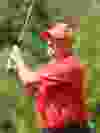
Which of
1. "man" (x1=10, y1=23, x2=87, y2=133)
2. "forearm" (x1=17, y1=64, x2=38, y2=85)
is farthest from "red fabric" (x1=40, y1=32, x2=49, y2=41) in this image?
"forearm" (x1=17, y1=64, x2=38, y2=85)

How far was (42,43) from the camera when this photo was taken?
72 cm

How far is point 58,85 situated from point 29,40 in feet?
0.54

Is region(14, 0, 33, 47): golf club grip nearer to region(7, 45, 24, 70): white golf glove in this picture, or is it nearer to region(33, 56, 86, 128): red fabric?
region(7, 45, 24, 70): white golf glove

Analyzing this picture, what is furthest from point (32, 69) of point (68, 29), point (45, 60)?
point (68, 29)

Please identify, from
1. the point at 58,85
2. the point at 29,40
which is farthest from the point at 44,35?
the point at 58,85

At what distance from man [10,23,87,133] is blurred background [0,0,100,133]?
0.02 meters

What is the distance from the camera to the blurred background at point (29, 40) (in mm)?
686

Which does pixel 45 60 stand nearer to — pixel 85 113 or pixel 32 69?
pixel 32 69

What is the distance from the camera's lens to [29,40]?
0.72 m

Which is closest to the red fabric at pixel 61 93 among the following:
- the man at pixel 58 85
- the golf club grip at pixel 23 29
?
the man at pixel 58 85

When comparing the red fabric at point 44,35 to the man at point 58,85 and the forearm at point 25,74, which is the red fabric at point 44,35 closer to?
the man at point 58,85

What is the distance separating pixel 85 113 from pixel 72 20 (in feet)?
0.91

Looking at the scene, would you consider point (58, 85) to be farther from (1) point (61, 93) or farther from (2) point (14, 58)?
(2) point (14, 58)

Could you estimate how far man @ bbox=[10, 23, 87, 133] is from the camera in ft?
2.20
